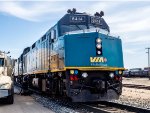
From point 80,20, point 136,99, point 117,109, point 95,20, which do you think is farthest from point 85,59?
point 136,99

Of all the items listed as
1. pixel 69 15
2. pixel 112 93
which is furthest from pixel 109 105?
pixel 69 15

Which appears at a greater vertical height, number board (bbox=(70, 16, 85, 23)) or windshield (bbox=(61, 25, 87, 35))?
number board (bbox=(70, 16, 85, 23))

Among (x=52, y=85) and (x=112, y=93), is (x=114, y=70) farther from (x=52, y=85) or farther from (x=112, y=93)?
(x=52, y=85)

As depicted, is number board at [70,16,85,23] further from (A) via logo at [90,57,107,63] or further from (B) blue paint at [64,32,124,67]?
(A) via logo at [90,57,107,63]

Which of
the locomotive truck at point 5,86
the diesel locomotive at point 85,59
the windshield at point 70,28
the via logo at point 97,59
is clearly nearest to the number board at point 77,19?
the diesel locomotive at point 85,59

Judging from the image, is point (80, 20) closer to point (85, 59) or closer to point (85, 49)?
point (85, 49)

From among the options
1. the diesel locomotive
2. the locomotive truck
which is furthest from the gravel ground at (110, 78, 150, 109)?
the locomotive truck

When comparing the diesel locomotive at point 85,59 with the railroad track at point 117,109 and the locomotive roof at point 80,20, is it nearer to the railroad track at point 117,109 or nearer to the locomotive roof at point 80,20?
the locomotive roof at point 80,20

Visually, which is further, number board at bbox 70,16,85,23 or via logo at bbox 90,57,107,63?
number board at bbox 70,16,85,23

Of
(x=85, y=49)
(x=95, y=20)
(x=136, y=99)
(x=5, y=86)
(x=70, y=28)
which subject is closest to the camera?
(x=85, y=49)

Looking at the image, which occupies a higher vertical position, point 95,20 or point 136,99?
point 95,20

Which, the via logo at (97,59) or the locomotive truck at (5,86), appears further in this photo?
the locomotive truck at (5,86)

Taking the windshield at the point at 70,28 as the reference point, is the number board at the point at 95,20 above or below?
above

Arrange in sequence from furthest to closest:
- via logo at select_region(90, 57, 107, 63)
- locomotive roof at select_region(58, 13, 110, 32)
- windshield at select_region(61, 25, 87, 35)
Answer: locomotive roof at select_region(58, 13, 110, 32) < windshield at select_region(61, 25, 87, 35) < via logo at select_region(90, 57, 107, 63)
